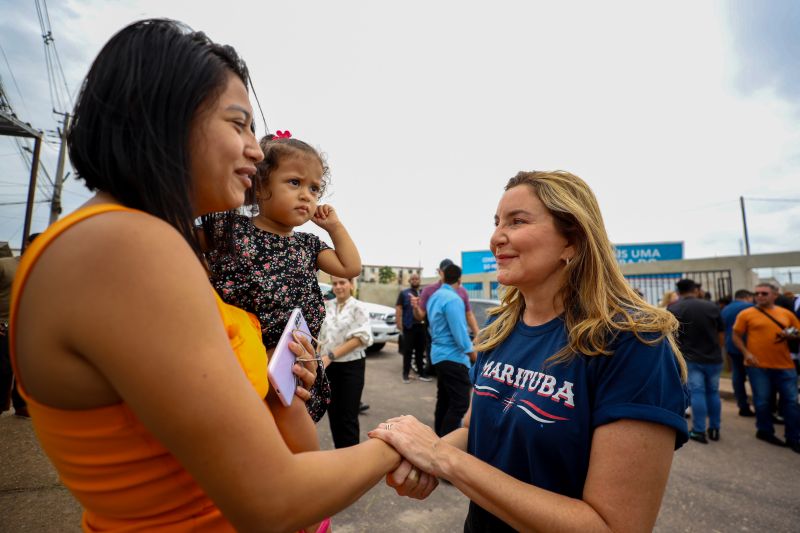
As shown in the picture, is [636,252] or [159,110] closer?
[159,110]

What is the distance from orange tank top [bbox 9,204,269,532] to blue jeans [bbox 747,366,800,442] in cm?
758

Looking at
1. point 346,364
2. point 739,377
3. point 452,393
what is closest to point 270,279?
point 346,364

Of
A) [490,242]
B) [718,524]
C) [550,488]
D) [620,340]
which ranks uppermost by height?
[490,242]

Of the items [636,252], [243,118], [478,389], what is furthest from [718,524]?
[636,252]

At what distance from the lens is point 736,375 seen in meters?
7.31

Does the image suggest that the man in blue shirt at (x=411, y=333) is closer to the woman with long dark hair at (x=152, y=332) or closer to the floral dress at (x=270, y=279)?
the floral dress at (x=270, y=279)

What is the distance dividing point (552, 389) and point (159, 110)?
1454mm

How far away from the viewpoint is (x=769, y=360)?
6.05 m

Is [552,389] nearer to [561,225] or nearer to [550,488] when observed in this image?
[550,488]

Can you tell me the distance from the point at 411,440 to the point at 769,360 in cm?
708

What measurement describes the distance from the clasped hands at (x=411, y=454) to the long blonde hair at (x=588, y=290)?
22.2 inches

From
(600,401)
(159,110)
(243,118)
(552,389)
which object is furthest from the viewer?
(552,389)

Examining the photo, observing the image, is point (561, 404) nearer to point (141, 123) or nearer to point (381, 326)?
point (141, 123)

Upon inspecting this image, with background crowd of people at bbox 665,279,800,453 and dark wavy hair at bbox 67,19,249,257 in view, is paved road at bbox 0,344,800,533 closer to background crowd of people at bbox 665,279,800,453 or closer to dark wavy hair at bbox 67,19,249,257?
background crowd of people at bbox 665,279,800,453
